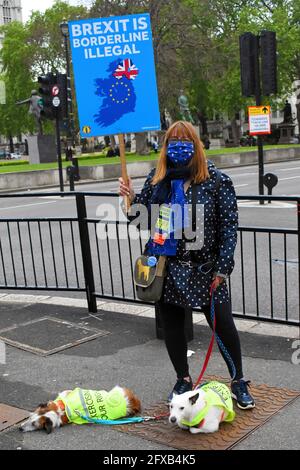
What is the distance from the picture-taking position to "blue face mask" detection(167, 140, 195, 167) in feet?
11.8

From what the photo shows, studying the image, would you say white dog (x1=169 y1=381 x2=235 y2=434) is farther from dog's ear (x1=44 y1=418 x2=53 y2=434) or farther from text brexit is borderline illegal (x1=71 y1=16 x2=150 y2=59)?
text brexit is borderline illegal (x1=71 y1=16 x2=150 y2=59)

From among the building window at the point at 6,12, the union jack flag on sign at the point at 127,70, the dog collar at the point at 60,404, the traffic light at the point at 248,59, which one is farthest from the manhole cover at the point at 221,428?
the building window at the point at 6,12

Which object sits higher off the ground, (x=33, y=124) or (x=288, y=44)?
(x=288, y=44)

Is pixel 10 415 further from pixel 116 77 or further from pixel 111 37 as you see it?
pixel 111 37

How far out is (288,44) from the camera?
44.1 meters

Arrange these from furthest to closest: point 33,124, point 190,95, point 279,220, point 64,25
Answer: point 33,124, point 190,95, point 64,25, point 279,220

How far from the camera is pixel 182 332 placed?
12.7 ft

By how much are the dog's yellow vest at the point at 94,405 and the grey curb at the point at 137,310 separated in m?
1.84

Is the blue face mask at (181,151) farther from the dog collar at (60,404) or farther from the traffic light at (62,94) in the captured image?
the traffic light at (62,94)

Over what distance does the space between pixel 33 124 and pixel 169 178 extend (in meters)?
68.3

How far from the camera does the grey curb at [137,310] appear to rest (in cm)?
529

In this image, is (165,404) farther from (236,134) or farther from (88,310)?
(236,134)

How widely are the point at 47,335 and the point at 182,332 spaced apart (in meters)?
2.05

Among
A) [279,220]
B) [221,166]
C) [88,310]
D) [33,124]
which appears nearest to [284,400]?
[88,310]
